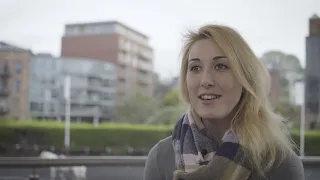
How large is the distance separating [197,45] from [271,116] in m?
0.20

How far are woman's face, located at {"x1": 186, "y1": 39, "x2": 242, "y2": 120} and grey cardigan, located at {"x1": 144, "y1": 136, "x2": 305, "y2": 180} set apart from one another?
0.38ft

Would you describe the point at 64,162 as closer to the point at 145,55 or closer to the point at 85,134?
the point at 85,134

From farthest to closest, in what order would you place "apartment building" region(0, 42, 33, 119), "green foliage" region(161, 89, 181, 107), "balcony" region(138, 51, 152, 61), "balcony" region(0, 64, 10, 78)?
"balcony" region(138, 51, 152, 61) → "balcony" region(0, 64, 10, 78) → "apartment building" region(0, 42, 33, 119) → "green foliage" region(161, 89, 181, 107)

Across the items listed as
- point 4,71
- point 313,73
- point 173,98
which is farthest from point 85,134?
point 173,98

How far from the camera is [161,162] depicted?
0.77 metres

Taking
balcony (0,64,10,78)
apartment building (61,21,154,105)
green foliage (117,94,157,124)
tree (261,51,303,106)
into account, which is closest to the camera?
→ tree (261,51,303,106)

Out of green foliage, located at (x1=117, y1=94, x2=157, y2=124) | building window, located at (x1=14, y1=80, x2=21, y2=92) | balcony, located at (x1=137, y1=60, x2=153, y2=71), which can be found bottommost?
green foliage, located at (x1=117, y1=94, x2=157, y2=124)

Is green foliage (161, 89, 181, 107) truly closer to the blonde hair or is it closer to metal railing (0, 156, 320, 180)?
the blonde hair

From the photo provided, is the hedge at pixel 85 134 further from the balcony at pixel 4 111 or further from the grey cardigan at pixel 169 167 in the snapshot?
the grey cardigan at pixel 169 167

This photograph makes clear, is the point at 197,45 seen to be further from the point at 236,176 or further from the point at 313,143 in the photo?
the point at 313,143

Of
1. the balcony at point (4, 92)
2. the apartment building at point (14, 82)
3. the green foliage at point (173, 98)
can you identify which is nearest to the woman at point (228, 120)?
the green foliage at point (173, 98)

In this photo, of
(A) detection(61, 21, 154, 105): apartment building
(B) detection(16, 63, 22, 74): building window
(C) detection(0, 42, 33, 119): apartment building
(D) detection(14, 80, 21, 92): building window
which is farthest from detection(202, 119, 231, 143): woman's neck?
(A) detection(61, 21, 154, 105): apartment building

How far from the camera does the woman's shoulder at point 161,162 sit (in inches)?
30.2

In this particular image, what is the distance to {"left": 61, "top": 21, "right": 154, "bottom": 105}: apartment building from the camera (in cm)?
1380
